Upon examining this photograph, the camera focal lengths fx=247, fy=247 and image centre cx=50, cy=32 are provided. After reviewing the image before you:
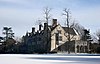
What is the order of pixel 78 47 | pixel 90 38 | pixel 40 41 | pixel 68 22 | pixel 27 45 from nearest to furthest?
pixel 68 22 < pixel 78 47 < pixel 40 41 < pixel 27 45 < pixel 90 38

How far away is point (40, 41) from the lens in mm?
77062

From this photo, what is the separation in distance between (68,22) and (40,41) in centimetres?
2008

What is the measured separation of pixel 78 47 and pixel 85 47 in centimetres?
276

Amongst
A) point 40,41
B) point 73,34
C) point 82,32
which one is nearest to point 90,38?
point 82,32

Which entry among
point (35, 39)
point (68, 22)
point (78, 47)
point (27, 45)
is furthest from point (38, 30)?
point (68, 22)

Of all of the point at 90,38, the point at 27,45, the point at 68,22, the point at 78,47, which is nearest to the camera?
the point at 68,22

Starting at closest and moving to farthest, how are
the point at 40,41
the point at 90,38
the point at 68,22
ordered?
the point at 68,22 < the point at 40,41 < the point at 90,38

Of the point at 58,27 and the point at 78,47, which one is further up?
the point at 58,27

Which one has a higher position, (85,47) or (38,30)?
(38,30)

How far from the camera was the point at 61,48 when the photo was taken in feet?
238

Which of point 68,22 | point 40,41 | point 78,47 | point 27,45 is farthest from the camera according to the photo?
point 27,45

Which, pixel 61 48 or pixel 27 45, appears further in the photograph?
pixel 27 45

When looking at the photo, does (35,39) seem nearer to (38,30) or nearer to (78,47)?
(38,30)

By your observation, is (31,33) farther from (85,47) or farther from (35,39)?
(85,47)
